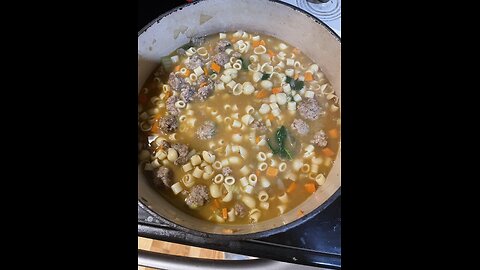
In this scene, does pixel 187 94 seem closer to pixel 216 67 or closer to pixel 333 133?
pixel 216 67

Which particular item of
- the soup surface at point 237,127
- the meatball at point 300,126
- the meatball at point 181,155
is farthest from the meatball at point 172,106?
the meatball at point 300,126

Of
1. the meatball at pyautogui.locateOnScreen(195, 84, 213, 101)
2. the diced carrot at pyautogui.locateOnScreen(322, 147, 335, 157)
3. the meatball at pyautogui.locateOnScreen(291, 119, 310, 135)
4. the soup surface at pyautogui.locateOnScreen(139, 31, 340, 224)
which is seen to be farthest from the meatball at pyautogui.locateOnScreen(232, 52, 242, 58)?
the diced carrot at pyautogui.locateOnScreen(322, 147, 335, 157)

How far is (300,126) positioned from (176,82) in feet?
2.56

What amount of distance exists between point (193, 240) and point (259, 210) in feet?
1.38

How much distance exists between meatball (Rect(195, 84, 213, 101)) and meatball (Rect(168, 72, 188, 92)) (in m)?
0.11

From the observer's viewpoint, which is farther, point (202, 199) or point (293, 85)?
point (293, 85)

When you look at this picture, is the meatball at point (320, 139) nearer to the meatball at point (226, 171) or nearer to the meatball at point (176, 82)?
the meatball at point (226, 171)

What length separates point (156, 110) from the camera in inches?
98.9

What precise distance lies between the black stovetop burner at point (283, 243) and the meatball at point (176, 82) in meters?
0.82

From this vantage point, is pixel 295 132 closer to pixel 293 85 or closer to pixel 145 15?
pixel 293 85

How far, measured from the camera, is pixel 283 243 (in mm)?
2029

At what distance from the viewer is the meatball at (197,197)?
88.0 inches
